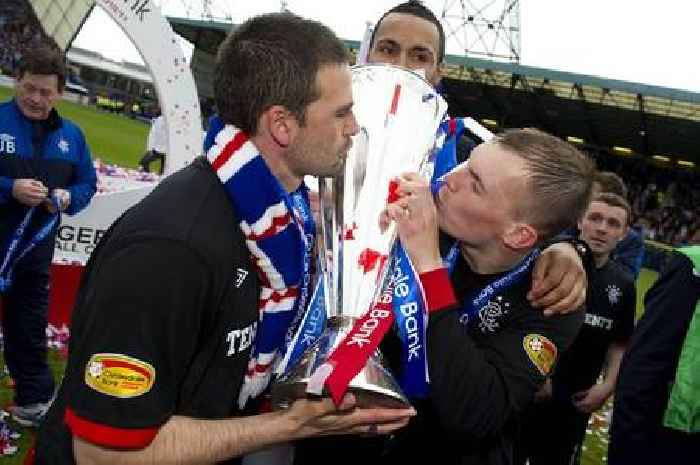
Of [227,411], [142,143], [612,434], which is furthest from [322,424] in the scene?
[142,143]

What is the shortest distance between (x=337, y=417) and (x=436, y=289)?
0.43m

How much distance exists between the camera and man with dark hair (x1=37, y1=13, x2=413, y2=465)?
4.48 feet

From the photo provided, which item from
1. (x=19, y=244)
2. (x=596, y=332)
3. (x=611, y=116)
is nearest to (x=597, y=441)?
(x=596, y=332)

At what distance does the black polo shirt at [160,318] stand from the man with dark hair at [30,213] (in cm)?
283

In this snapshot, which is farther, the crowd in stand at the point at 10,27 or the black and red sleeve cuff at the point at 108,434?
the crowd in stand at the point at 10,27

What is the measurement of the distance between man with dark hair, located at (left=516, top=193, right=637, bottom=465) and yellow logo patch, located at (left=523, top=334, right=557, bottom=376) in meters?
2.11

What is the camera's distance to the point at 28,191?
3.95 m

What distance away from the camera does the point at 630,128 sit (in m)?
30.1

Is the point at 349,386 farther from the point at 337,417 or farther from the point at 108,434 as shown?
the point at 108,434

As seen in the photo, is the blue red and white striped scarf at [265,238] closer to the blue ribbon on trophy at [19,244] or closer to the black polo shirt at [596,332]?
the black polo shirt at [596,332]

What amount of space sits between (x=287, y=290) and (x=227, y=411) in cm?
33

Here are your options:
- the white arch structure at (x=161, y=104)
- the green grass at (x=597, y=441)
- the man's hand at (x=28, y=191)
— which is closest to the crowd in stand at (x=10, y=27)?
the white arch structure at (x=161, y=104)

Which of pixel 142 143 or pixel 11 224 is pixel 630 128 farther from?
pixel 11 224

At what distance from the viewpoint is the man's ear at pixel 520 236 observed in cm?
191
